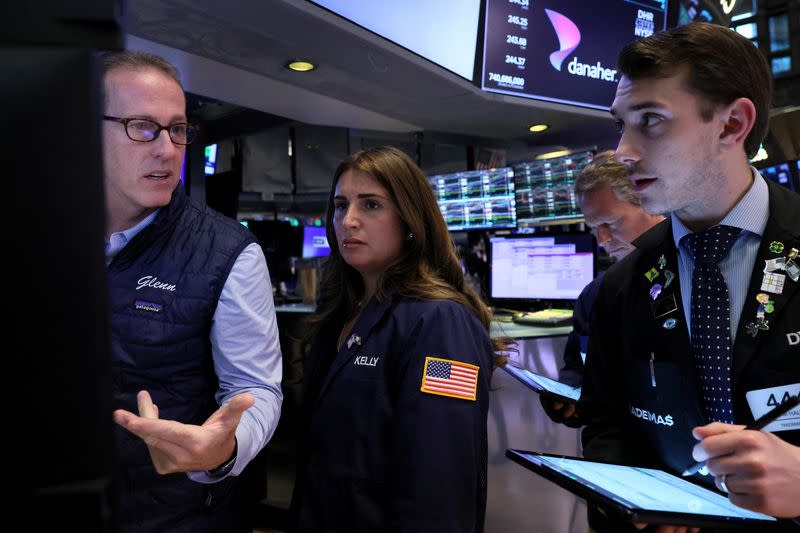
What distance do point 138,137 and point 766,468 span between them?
50.7 inches

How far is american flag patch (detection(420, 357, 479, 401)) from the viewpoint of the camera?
1429mm

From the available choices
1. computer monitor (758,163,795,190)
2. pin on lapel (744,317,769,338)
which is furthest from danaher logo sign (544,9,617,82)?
pin on lapel (744,317,769,338)

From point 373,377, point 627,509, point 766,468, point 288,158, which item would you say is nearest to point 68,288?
point 627,509

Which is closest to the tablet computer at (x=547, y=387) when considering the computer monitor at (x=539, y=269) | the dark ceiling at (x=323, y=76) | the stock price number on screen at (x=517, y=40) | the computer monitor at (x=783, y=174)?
the computer monitor at (x=783, y=174)

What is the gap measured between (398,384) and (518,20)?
9.68 feet

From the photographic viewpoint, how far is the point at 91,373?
0.30 m

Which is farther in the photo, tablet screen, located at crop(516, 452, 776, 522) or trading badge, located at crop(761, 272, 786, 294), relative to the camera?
trading badge, located at crop(761, 272, 786, 294)

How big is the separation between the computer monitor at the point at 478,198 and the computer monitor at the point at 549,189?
0.25 ft

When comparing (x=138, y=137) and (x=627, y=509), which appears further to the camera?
(x=138, y=137)

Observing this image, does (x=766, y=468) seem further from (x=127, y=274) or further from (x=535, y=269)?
(x=535, y=269)

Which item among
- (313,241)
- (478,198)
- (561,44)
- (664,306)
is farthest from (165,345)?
(313,241)

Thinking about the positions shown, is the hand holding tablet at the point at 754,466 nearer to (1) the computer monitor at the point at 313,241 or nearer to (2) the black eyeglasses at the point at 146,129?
(2) the black eyeglasses at the point at 146,129

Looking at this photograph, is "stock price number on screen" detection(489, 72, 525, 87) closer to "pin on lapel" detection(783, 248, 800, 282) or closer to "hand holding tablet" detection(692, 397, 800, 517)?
"pin on lapel" detection(783, 248, 800, 282)

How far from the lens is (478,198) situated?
4.67 m
